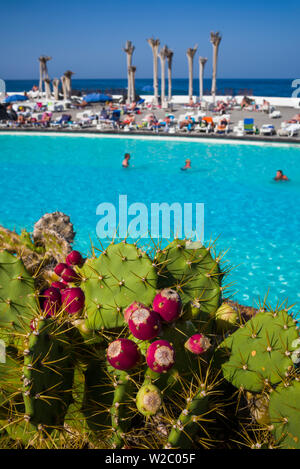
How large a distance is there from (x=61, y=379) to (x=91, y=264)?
63 cm

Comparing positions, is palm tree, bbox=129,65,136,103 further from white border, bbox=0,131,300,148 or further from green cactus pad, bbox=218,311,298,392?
green cactus pad, bbox=218,311,298,392

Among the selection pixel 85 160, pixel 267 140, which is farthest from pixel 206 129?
pixel 85 160

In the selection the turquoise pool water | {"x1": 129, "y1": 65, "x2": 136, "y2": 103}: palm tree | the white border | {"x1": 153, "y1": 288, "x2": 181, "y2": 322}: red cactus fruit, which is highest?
{"x1": 129, "y1": 65, "x2": 136, "y2": 103}: palm tree

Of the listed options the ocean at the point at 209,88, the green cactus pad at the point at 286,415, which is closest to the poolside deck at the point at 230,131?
the ocean at the point at 209,88

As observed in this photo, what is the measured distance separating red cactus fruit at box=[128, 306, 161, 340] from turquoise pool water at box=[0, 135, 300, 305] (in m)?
4.75

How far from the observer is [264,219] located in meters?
10.1

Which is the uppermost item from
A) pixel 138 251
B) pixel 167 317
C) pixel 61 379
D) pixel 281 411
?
pixel 138 251

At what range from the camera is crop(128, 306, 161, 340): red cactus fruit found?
166cm

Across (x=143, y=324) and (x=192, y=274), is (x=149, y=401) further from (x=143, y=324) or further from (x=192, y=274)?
(x=192, y=274)


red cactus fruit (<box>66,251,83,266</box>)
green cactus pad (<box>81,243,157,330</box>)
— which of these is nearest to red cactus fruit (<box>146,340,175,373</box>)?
green cactus pad (<box>81,243,157,330</box>)

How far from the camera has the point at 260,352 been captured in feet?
6.48

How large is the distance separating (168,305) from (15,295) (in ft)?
2.90

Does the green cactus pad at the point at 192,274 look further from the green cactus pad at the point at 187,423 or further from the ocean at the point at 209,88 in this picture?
the ocean at the point at 209,88
